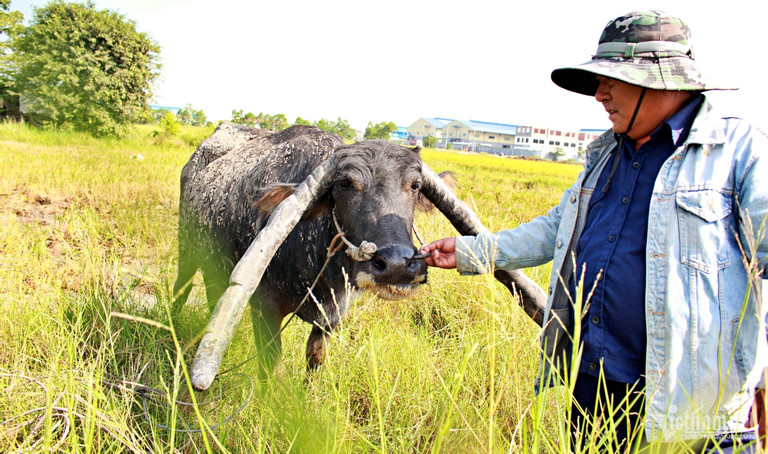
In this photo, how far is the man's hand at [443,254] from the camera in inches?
90.9

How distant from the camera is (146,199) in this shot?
762 cm

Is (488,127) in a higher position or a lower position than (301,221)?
higher

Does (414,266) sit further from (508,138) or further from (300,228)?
(508,138)

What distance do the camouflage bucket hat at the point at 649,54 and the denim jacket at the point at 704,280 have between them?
165mm

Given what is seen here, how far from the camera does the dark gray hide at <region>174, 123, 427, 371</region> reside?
231 centimetres

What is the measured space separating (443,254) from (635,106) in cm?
108

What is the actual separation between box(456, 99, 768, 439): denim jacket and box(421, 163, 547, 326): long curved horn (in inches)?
40.5

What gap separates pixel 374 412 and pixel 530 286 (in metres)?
1.17

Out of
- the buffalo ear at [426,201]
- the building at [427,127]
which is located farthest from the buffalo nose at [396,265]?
the building at [427,127]

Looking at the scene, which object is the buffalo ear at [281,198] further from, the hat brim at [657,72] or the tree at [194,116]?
the tree at [194,116]

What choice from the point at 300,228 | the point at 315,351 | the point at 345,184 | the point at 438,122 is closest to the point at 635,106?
the point at 345,184

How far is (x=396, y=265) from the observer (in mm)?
2084

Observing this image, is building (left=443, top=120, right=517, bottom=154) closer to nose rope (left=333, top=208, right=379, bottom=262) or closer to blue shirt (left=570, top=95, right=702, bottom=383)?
nose rope (left=333, top=208, right=379, bottom=262)

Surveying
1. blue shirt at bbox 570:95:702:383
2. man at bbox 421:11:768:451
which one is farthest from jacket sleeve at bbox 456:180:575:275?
blue shirt at bbox 570:95:702:383
